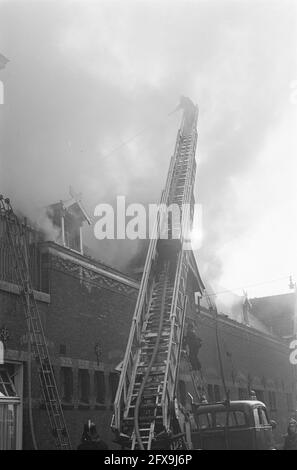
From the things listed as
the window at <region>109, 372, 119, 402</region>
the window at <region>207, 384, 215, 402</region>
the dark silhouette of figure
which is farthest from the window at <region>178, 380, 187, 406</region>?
the dark silhouette of figure

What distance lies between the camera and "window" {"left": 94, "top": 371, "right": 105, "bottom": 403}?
13.6 meters

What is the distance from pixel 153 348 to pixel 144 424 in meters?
1.70

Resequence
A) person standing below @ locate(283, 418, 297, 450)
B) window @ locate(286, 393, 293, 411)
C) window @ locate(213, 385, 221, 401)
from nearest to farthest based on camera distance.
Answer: person standing below @ locate(283, 418, 297, 450), window @ locate(213, 385, 221, 401), window @ locate(286, 393, 293, 411)

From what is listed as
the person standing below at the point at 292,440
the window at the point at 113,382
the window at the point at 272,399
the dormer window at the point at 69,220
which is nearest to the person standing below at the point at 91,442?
the person standing below at the point at 292,440

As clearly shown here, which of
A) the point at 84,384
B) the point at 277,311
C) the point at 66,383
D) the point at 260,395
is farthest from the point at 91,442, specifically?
the point at 277,311

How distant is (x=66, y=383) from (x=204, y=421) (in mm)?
3312

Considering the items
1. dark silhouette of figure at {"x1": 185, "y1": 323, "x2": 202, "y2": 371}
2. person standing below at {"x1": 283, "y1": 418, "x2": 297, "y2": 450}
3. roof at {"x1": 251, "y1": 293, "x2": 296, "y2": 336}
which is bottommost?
person standing below at {"x1": 283, "y1": 418, "x2": 297, "y2": 450}

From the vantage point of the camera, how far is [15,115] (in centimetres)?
1448

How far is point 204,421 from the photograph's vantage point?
1096 centimetres

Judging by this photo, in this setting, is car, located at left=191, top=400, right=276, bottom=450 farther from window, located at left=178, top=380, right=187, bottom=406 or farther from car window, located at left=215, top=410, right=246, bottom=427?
window, located at left=178, top=380, right=187, bottom=406

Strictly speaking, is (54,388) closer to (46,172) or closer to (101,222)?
(46,172)

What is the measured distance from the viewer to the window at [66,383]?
12365 mm

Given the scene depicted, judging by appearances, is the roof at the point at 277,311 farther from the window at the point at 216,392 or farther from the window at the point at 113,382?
the window at the point at 113,382

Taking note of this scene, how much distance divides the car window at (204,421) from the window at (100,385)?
333 centimetres
